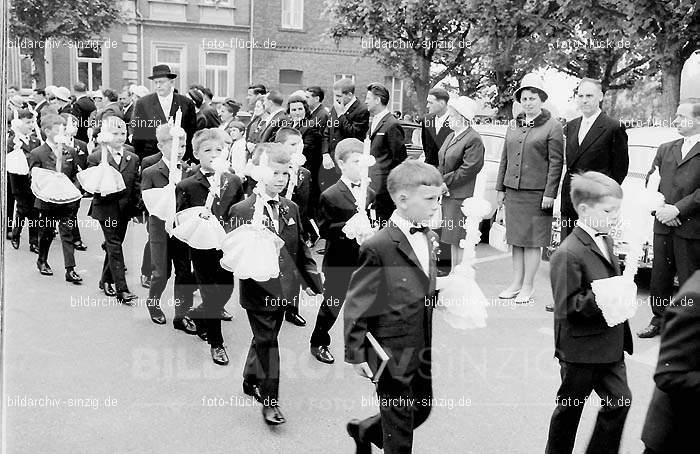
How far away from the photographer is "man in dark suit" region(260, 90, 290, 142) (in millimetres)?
9508

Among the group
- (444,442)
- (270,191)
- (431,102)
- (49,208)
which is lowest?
(444,442)

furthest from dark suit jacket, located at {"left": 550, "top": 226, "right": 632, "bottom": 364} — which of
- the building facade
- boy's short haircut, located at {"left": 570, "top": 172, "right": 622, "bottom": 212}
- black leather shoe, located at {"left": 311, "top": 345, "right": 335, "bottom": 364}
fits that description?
the building facade

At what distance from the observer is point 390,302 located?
3.68m

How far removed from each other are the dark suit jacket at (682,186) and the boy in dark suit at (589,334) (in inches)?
105


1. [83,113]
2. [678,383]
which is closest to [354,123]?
[83,113]

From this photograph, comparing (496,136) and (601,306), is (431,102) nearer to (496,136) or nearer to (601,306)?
(496,136)

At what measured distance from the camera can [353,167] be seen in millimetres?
5406

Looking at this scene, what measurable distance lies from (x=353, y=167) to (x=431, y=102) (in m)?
3.41

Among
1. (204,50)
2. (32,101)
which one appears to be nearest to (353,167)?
(32,101)

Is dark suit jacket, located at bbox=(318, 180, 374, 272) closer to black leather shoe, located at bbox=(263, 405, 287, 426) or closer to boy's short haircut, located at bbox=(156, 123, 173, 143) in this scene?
black leather shoe, located at bbox=(263, 405, 287, 426)

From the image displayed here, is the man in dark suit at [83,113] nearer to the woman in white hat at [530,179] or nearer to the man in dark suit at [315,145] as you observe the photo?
the man in dark suit at [315,145]

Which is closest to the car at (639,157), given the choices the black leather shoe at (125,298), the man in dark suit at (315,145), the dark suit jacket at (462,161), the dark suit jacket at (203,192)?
the dark suit jacket at (462,161)

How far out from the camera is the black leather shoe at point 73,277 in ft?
26.7

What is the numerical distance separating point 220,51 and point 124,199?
23.3 m
